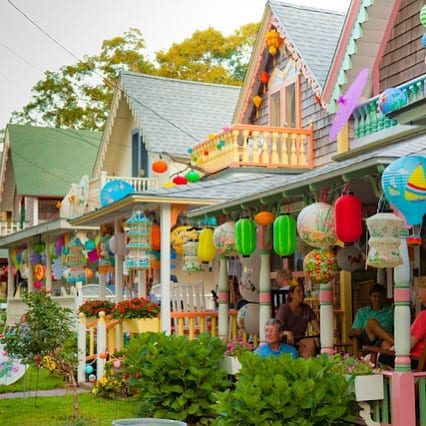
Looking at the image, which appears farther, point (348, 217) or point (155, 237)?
point (155, 237)

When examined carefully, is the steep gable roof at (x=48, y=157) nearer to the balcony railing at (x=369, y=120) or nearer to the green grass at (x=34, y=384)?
the green grass at (x=34, y=384)

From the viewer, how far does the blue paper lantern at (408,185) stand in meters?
7.18

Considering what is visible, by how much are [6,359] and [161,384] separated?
135 inches

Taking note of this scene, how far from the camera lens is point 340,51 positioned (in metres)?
14.3

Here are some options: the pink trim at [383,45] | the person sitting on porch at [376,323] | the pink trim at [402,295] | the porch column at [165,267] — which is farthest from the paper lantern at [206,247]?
the pink trim at [402,295]

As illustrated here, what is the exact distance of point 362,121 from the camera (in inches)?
560

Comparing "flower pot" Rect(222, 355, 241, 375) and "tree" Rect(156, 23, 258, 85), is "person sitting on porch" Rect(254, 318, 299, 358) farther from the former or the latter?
"tree" Rect(156, 23, 258, 85)

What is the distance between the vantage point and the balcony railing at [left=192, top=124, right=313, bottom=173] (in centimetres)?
1647

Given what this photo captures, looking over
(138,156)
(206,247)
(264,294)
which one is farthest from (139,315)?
(138,156)

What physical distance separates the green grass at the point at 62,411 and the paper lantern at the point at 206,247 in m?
2.22

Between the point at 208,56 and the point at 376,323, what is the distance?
3515cm

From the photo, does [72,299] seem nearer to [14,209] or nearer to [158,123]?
[158,123]

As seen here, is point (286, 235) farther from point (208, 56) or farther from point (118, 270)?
point (208, 56)

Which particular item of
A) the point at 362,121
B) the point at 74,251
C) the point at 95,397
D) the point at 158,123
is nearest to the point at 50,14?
the point at 158,123
